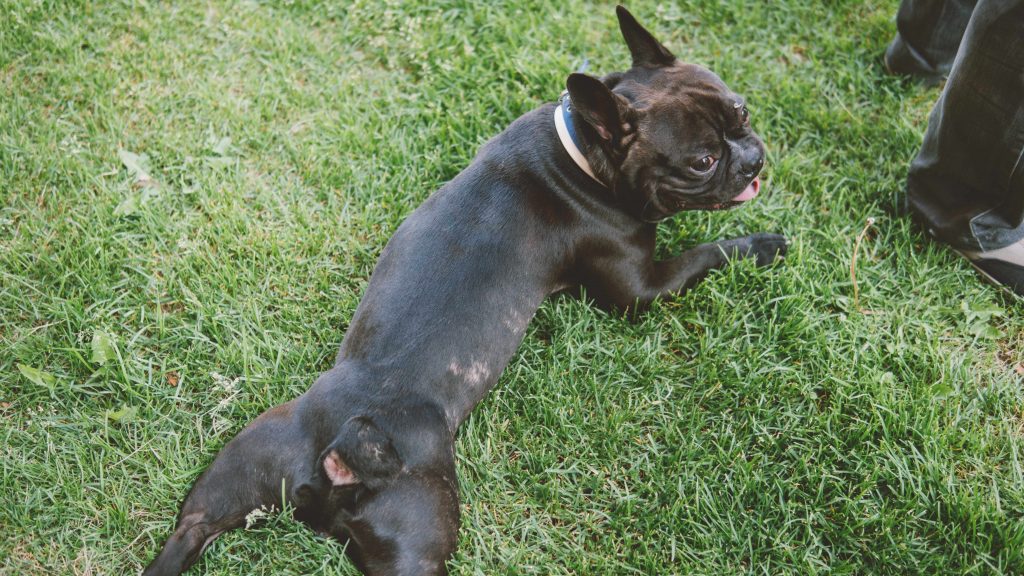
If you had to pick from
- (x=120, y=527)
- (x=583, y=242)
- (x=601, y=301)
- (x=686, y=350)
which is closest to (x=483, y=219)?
(x=583, y=242)

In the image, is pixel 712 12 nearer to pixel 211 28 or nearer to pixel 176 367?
pixel 211 28

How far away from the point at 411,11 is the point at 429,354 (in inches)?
125

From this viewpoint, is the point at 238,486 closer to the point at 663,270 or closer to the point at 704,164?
the point at 663,270

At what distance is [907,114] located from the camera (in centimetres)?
491

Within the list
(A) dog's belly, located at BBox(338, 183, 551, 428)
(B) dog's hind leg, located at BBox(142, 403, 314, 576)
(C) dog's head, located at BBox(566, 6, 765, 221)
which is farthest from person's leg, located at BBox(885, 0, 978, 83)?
(B) dog's hind leg, located at BBox(142, 403, 314, 576)

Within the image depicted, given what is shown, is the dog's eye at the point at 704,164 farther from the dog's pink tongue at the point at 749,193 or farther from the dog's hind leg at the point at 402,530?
the dog's hind leg at the point at 402,530

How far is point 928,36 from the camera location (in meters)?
4.78

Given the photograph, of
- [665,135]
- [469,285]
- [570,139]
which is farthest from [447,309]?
[665,135]

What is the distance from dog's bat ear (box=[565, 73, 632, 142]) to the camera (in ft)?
10.8

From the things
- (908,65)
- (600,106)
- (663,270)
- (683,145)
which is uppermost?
(600,106)

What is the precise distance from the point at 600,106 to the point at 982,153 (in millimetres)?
2065

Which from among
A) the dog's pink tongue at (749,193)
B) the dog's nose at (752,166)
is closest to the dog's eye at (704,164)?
the dog's nose at (752,166)

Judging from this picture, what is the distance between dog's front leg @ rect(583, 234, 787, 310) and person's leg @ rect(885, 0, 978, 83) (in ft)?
5.69

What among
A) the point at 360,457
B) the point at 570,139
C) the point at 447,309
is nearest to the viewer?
the point at 360,457
